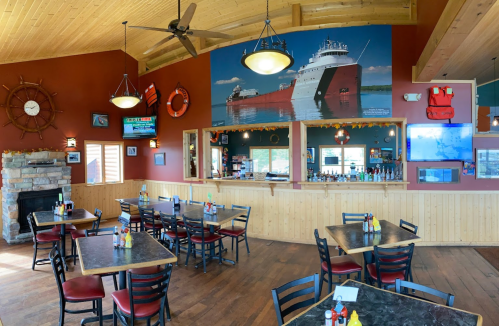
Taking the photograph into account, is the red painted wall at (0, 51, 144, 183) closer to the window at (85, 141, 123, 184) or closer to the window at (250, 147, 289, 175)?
the window at (85, 141, 123, 184)

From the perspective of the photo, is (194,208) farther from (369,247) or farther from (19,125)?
(19,125)

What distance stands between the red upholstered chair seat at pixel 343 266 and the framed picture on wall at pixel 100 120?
7.04m

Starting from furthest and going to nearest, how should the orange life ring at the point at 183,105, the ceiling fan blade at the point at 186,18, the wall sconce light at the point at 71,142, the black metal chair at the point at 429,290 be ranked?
the wall sconce light at the point at 71,142 < the orange life ring at the point at 183,105 < the ceiling fan blade at the point at 186,18 < the black metal chair at the point at 429,290

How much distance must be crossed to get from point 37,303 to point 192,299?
6.04 feet

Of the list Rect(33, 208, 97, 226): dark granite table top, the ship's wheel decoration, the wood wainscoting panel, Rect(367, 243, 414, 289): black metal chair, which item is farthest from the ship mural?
the ship's wheel decoration

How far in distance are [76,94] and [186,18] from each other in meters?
5.19

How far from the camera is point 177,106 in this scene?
24.7 ft

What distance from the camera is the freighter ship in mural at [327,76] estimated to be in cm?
529

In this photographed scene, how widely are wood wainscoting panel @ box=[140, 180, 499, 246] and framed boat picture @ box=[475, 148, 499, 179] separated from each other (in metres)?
0.31

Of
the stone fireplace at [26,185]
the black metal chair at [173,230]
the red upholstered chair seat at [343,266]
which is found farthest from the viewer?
the stone fireplace at [26,185]

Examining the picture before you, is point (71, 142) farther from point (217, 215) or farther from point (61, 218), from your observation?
point (217, 215)

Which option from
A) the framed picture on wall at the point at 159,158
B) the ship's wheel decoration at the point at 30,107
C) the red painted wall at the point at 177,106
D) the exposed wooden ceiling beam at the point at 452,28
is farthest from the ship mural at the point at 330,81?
the ship's wheel decoration at the point at 30,107

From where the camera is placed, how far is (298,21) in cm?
573

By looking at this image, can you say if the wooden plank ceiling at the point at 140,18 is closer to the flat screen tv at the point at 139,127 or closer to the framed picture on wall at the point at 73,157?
the flat screen tv at the point at 139,127
